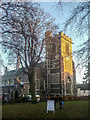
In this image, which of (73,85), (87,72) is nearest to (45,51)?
(87,72)

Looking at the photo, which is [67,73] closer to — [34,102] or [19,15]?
[34,102]

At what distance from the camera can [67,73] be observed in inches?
2103

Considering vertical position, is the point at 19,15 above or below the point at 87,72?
above

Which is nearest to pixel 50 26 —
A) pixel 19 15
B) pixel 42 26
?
pixel 42 26

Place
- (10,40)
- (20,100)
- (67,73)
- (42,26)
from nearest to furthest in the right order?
(10,40) → (42,26) → (20,100) → (67,73)

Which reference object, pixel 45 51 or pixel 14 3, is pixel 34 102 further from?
pixel 14 3

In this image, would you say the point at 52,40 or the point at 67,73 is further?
the point at 67,73

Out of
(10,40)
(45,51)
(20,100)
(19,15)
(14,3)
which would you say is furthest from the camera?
(20,100)

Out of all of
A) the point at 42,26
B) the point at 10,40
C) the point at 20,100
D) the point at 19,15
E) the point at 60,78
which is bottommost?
the point at 20,100

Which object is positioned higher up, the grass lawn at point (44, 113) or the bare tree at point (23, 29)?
the bare tree at point (23, 29)

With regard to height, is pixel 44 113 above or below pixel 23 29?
below

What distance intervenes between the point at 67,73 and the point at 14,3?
44.7 metres

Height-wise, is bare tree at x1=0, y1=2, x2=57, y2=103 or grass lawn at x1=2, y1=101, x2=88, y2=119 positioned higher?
bare tree at x1=0, y1=2, x2=57, y2=103

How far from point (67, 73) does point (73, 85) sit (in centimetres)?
468
